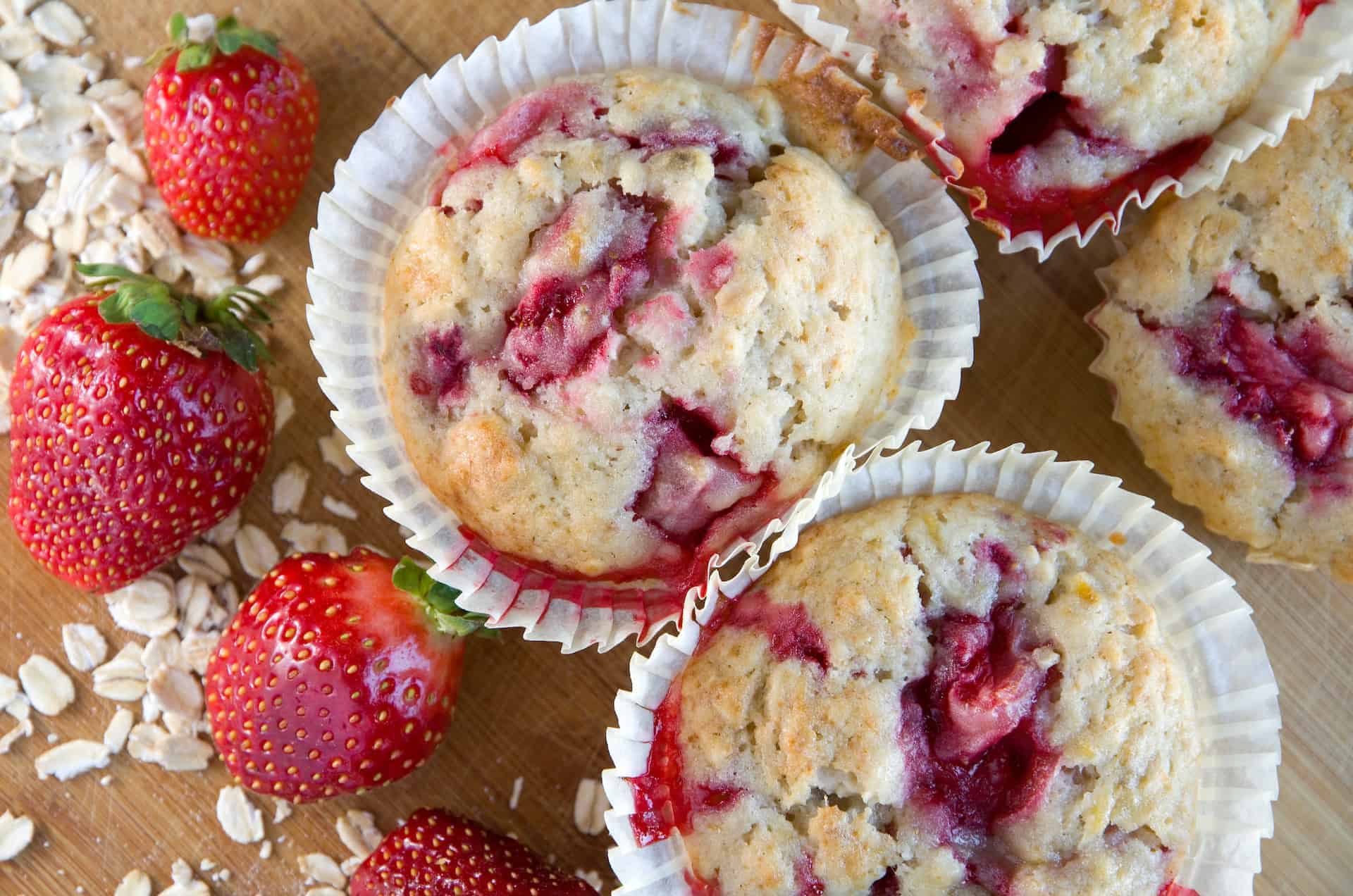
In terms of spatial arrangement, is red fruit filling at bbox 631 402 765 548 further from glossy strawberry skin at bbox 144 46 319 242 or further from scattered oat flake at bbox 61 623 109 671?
scattered oat flake at bbox 61 623 109 671

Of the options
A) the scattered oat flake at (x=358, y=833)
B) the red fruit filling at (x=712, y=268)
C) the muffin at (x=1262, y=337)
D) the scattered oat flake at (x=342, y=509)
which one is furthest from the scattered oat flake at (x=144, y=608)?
the muffin at (x=1262, y=337)

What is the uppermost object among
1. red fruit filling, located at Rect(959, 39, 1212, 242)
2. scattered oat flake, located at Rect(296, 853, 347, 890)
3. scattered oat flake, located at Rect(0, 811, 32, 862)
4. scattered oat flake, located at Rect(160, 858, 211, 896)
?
red fruit filling, located at Rect(959, 39, 1212, 242)

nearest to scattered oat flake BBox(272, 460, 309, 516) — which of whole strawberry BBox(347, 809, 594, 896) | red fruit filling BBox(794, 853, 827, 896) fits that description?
whole strawberry BBox(347, 809, 594, 896)

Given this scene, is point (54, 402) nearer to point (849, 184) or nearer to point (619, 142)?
point (619, 142)

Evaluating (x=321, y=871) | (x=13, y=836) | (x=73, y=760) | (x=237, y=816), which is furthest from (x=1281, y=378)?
(x=13, y=836)

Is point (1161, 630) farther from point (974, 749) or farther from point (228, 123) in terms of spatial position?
point (228, 123)

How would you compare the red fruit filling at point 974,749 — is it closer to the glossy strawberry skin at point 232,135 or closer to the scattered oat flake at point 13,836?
the glossy strawberry skin at point 232,135

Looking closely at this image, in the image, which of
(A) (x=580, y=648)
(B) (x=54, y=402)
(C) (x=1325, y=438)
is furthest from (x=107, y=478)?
(C) (x=1325, y=438)
